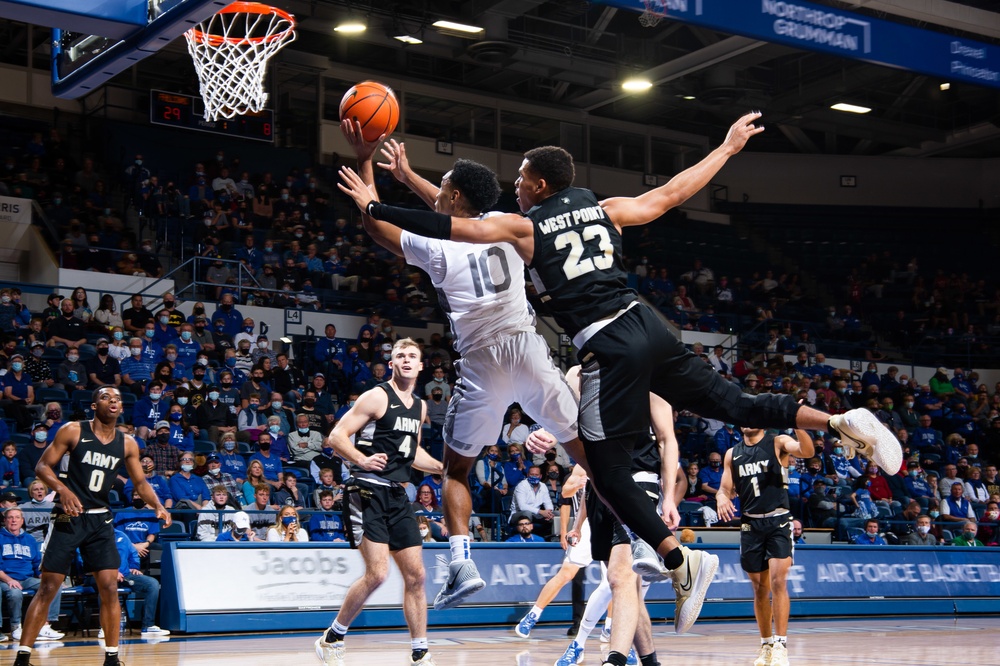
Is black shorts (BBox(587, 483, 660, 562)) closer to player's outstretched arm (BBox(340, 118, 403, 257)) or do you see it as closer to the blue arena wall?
player's outstretched arm (BBox(340, 118, 403, 257))

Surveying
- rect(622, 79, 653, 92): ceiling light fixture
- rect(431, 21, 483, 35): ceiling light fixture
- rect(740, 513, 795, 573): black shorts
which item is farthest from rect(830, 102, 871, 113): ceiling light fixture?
rect(740, 513, 795, 573): black shorts

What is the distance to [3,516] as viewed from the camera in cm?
1230

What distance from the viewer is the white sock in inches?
260

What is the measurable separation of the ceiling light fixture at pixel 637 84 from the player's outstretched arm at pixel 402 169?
68.9 ft

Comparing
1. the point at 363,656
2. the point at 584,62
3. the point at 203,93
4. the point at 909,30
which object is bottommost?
the point at 363,656

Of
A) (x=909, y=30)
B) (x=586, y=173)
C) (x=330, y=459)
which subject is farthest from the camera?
(x=586, y=173)

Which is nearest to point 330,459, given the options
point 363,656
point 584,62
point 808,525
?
point 363,656

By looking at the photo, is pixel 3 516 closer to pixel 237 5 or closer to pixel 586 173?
pixel 237 5

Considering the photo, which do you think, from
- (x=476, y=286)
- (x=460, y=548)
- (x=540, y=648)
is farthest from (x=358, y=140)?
(x=540, y=648)

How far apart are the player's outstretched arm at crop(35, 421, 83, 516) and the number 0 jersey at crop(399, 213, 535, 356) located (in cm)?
369

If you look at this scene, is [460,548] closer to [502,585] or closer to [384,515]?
[384,515]

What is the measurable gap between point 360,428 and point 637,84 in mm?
20601

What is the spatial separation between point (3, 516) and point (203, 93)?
17.3 feet

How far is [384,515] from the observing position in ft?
27.9
